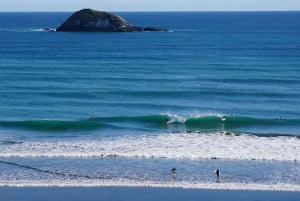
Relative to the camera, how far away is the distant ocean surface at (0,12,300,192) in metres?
35.0

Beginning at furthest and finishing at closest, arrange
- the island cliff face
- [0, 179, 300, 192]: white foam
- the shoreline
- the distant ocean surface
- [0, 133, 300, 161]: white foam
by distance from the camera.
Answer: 1. the island cliff face
2. [0, 133, 300, 161]: white foam
3. the distant ocean surface
4. [0, 179, 300, 192]: white foam
5. the shoreline

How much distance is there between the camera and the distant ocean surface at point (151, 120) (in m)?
35.0

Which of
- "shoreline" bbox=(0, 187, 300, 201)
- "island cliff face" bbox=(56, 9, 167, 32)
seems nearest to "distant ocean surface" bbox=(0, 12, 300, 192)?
"shoreline" bbox=(0, 187, 300, 201)

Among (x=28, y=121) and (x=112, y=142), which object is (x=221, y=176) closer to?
(x=112, y=142)

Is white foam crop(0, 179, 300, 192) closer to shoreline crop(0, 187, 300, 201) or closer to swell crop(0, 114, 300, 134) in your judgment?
shoreline crop(0, 187, 300, 201)

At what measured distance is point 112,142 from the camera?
Answer: 42531mm

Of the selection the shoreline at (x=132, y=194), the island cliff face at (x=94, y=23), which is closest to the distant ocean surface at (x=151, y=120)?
the shoreline at (x=132, y=194)

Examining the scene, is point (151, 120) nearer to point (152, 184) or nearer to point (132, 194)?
point (152, 184)

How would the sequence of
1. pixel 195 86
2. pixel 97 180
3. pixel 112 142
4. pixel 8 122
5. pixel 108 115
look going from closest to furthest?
pixel 97 180
pixel 112 142
pixel 8 122
pixel 108 115
pixel 195 86

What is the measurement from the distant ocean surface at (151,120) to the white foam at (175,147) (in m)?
0.06

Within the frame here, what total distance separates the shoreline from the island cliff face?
11687 cm

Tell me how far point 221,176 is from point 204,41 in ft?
304

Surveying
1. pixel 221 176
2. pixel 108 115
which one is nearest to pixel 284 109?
pixel 108 115

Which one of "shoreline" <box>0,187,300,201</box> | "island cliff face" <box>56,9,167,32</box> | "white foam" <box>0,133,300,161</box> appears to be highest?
"island cliff face" <box>56,9,167,32</box>
